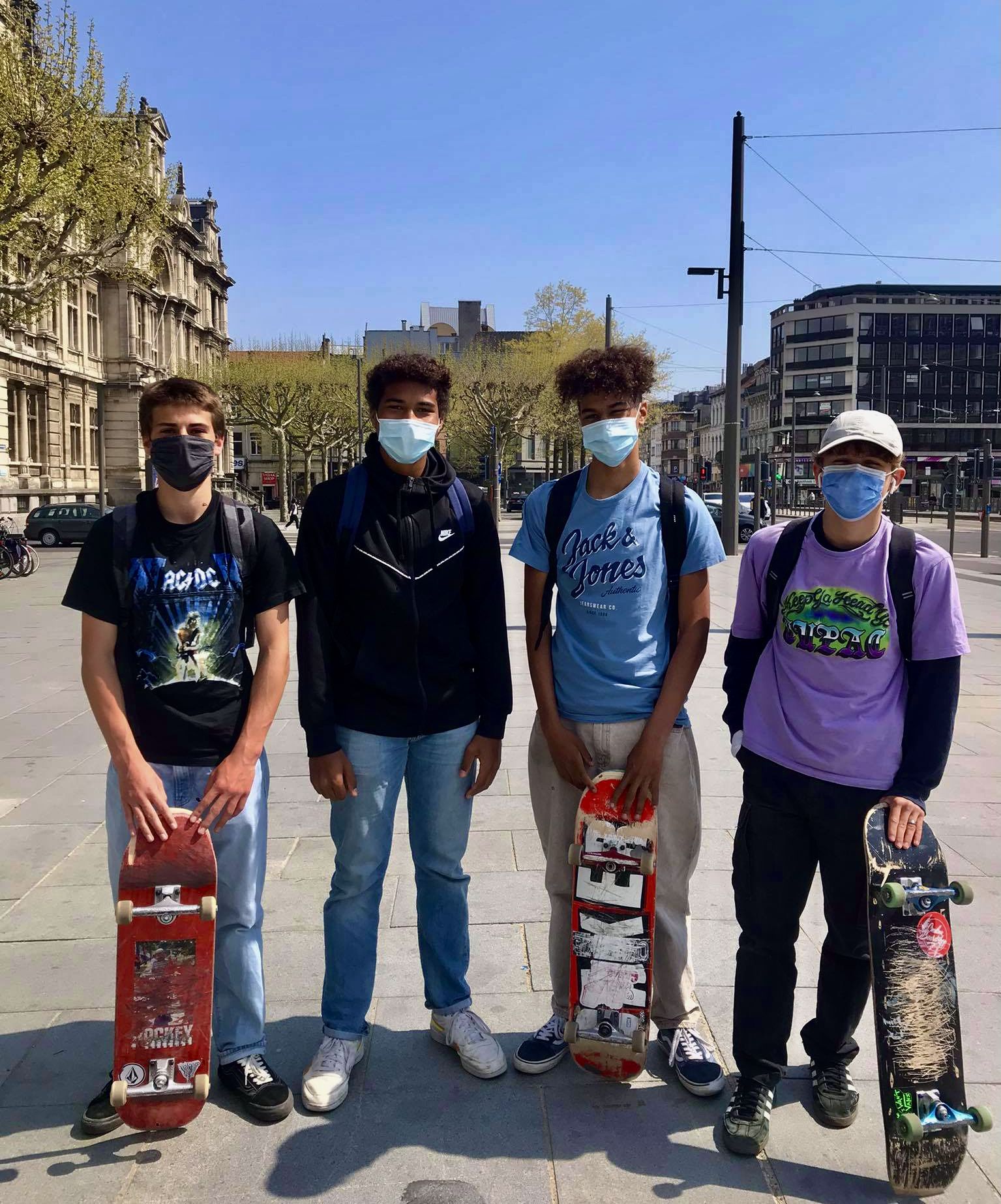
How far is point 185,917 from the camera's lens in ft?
8.64

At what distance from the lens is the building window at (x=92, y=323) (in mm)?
50188

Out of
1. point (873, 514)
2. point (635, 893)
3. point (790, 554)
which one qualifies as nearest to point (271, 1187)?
point (635, 893)

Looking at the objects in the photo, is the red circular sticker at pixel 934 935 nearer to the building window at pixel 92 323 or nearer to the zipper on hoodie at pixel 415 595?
the zipper on hoodie at pixel 415 595

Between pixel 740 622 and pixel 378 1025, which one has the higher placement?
pixel 740 622

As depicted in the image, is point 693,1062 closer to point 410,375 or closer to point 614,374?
point 614,374

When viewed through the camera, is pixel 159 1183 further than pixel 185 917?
No

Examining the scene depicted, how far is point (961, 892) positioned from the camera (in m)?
2.43

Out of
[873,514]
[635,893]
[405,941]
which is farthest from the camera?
[405,941]

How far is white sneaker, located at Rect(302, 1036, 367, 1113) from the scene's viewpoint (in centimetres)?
277

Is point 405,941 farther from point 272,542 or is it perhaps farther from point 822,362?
point 822,362

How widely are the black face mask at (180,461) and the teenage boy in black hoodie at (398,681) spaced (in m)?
0.32

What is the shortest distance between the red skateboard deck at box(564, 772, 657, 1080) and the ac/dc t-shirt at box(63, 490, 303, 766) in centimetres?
105

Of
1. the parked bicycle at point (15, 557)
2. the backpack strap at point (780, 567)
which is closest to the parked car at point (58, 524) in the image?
the parked bicycle at point (15, 557)

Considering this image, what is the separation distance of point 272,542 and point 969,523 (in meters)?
50.3
